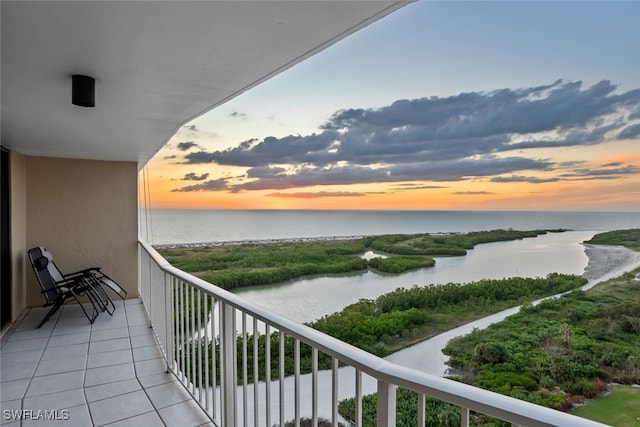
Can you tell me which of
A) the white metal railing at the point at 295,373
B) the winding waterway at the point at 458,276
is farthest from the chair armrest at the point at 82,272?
the winding waterway at the point at 458,276

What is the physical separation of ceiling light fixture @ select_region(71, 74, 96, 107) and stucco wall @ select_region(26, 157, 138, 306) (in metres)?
3.81

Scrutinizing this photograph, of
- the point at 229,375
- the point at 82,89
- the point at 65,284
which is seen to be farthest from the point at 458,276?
the point at 82,89

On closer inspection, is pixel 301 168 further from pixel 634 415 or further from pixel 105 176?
pixel 634 415

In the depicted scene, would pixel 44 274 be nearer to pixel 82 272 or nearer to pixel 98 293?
pixel 82 272

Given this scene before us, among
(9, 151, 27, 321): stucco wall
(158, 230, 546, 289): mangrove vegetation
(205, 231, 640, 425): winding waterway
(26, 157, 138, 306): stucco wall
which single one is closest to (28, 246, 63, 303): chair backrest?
(9, 151, 27, 321): stucco wall

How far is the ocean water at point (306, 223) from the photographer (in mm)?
17000

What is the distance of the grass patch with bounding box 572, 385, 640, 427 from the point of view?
17.7ft

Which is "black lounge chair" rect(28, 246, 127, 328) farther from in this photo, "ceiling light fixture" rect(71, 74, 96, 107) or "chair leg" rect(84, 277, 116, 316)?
"ceiling light fixture" rect(71, 74, 96, 107)

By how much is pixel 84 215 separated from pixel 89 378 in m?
3.21

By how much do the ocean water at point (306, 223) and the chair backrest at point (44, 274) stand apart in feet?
38.5

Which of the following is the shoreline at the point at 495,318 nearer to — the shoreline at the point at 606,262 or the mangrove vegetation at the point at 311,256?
the shoreline at the point at 606,262

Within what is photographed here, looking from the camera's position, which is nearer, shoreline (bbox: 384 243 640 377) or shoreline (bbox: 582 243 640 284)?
shoreline (bbox: 384 243 640 377)

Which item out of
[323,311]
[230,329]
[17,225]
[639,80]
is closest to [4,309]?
[17,225]

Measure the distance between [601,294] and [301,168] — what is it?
15548 mm
